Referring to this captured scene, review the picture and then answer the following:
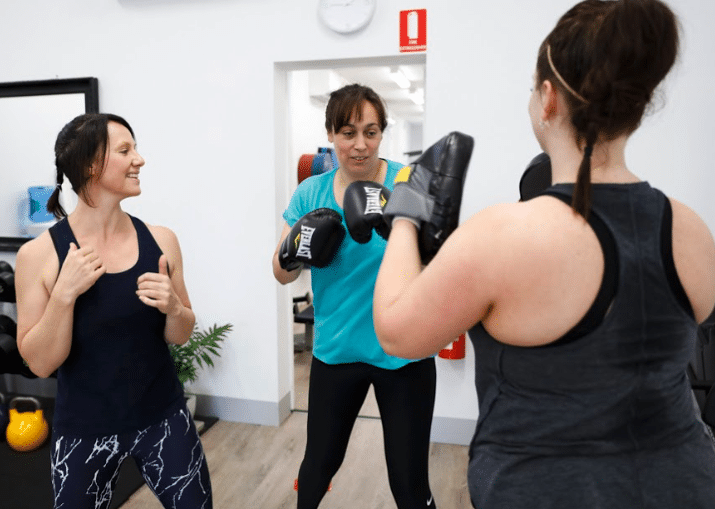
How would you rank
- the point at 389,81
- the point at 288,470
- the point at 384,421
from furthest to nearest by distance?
the point at 389,81, the point at 288,470, the point at 384,421

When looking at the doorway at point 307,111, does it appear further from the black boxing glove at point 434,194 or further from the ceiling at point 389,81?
the black boxing glove at point 434,194

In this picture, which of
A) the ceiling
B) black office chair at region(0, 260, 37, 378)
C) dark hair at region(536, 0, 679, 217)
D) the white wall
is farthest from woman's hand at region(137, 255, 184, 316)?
the ceiling

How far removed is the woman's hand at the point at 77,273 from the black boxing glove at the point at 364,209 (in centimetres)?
61

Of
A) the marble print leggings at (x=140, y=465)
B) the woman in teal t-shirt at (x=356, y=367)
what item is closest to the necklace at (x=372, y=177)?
A: the woman in teal t-shirt at (x=356, y=367)

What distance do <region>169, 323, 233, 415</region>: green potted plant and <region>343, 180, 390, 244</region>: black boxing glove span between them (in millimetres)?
1711

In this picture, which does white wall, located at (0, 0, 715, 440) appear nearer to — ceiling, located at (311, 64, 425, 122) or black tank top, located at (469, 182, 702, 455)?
ceiling, located at (311, 64, 425, 122)

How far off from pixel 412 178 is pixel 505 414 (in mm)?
376

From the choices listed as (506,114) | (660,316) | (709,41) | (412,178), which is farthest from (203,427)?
(709,41)

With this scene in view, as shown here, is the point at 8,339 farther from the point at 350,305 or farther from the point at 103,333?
the point at 350,305

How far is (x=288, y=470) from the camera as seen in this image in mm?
2572

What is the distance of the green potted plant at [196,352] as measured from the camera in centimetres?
290

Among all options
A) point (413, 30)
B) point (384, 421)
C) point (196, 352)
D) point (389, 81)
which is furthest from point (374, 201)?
point (389, 81)

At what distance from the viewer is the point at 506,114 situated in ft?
8.52

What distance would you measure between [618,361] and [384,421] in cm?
102
